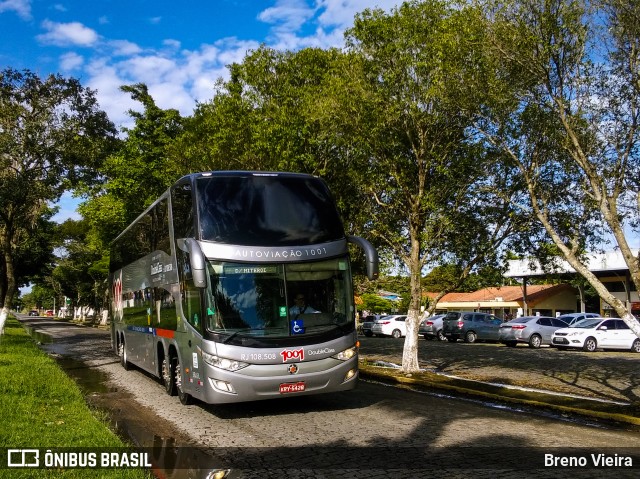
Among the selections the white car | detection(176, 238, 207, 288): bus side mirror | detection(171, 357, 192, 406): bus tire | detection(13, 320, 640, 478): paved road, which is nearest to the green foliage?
the white car

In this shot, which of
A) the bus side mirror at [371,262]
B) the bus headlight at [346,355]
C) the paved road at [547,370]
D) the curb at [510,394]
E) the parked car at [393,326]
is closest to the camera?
the bus headlight at [346,355]

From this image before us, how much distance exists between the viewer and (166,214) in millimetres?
11961

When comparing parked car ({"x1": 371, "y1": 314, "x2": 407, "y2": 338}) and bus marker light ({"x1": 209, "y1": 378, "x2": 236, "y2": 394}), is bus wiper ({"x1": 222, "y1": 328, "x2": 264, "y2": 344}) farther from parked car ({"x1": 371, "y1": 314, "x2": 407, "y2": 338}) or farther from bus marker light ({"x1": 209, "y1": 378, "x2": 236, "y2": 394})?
parked car ({"x1": 371, "y1": 314, "x2": 407, "y2": 338})

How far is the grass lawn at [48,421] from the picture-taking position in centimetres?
606

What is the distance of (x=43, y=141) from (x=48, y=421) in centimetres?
1324

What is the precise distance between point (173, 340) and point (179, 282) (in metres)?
1.29

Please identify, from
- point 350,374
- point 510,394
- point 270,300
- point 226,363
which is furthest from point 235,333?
point 510,394

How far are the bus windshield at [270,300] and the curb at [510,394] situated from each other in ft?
14.5

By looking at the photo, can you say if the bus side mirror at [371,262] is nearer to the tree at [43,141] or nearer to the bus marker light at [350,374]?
the bus marker light at [350,374]

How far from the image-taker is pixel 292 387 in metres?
9.27

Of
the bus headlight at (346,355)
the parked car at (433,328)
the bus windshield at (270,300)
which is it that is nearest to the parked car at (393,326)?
the parked car at (433,328)

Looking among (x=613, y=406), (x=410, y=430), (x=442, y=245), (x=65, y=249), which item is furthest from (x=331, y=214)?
(x=65, y=249)

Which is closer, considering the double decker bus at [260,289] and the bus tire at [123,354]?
the double decker bus at [260,289]

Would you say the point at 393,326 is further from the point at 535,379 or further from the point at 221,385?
the point at 221,385
